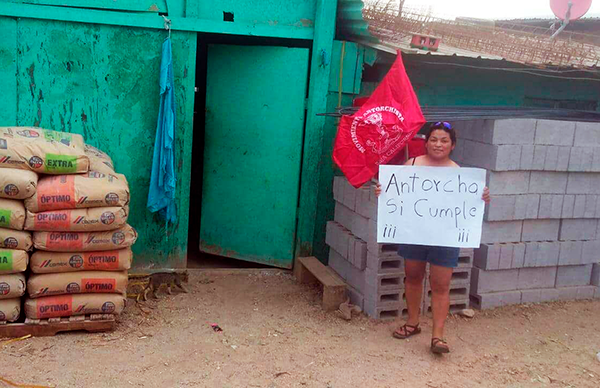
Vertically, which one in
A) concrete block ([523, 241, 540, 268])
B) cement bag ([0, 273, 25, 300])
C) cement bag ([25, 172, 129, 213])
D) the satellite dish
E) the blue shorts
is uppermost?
the satellite dish

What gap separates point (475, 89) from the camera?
6.66 metres

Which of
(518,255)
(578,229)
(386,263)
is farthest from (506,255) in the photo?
(386,263)

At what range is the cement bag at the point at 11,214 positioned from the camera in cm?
430

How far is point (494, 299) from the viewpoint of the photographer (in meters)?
5.58

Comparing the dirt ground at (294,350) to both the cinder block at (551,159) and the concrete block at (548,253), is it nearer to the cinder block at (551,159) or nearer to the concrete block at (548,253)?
the concrete block at (548,253)

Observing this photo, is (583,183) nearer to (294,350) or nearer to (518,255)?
(518,255)

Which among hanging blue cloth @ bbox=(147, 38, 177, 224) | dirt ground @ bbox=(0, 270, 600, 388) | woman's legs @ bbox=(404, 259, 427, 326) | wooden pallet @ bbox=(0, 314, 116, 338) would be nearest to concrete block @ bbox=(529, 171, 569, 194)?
dirt ground @ bbox=(0, 270, 600, 388)

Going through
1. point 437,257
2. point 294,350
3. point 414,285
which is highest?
point 437,257

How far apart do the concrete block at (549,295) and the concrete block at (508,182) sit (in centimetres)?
104

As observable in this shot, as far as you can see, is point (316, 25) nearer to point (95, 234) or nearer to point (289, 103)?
point (289, 103)

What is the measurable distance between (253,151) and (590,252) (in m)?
3.50

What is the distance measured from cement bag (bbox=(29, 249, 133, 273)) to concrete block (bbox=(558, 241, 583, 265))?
13.1 feet

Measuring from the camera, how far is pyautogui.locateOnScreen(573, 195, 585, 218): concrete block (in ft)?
18.7

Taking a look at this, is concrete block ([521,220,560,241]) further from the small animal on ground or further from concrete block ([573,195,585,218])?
the small animal on ground
